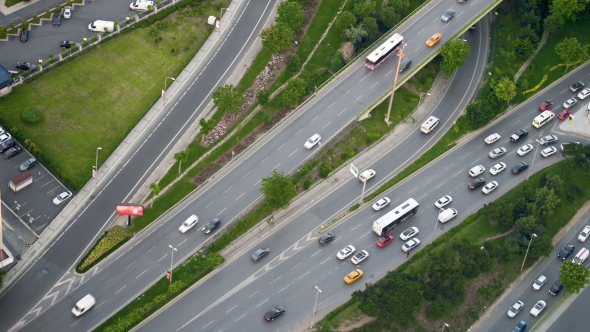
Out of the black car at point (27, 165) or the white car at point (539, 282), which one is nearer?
the white car at point (539, 282)

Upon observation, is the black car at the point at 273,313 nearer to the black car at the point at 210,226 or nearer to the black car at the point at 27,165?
the black car at the point at 210,226

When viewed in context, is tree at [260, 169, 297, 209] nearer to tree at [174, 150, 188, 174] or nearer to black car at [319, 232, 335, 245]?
black car at [319, 232, 335, 245]

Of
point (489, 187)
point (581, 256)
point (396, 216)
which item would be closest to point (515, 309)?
point (581, 256)

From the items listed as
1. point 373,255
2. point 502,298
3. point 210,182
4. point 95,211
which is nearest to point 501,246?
point 502,298

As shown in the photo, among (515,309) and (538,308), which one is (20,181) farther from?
(538,308)

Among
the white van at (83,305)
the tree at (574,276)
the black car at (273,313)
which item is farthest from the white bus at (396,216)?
the white van at (83,305)

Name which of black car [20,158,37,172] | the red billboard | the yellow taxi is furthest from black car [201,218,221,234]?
black car [20,158,37,172]
